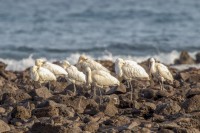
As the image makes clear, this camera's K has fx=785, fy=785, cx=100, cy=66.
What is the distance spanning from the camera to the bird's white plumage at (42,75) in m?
17.5

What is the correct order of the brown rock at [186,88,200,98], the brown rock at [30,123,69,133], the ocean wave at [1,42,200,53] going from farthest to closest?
the ocean wave at [1,42,200,53] → the brown rock at [186,88,200,98] → the brown rock at [30,123,69,133]

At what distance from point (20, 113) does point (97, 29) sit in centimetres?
2744

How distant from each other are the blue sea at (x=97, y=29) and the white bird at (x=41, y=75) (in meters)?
8.68

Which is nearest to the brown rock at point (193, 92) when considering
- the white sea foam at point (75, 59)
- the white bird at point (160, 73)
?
the white bird at point (160, 73)

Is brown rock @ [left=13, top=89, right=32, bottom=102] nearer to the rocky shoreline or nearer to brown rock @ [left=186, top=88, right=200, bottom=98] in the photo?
the rocky shoreline

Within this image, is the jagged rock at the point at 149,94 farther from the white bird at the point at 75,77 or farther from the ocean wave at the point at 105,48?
the ocean wave at the point at 105,48

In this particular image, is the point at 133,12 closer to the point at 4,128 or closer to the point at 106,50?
the point at 106,50

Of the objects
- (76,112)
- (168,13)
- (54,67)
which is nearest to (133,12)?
(168,13)

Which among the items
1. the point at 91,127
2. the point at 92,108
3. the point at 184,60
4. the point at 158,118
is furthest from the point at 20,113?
the point at 184,60

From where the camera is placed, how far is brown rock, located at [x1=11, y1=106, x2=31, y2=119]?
43.5 feet

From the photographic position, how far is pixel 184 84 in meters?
17.6

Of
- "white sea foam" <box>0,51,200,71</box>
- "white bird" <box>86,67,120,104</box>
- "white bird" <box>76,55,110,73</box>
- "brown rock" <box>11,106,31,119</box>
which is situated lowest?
"brown rock" <box>11,106,31,119</box>

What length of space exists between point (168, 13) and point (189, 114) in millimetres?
36445

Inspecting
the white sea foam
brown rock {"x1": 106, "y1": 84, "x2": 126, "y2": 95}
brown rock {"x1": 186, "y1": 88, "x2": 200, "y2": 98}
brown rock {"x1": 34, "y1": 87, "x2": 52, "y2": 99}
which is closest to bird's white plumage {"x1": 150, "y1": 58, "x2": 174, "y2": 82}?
brown rock {"x1": 106, "y1": 84, "x2": 126, "y2": 95}
